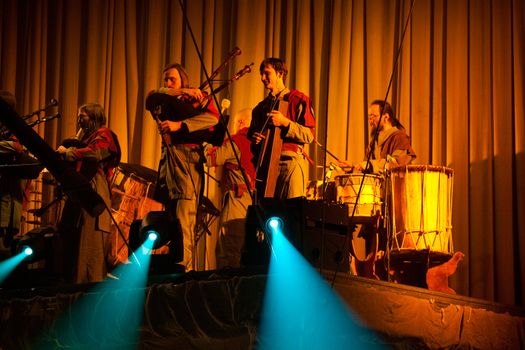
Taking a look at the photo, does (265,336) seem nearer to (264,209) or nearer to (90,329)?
(264,209)

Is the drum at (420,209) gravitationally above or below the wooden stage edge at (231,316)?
above

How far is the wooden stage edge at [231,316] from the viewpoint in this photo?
438cm

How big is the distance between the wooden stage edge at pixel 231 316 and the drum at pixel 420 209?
1.42 m

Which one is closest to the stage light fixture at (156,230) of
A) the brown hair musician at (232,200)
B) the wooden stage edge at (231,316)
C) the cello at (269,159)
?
the wooden stage edge at (231,316)

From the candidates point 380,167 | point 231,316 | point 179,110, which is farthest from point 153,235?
point 380,167

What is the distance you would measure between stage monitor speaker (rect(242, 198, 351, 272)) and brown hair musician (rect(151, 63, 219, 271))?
1069mm

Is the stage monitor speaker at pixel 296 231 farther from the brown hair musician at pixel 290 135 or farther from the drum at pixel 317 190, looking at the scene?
the drum at pixel 317 190

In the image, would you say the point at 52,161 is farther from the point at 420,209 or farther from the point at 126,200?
the point at 126,200

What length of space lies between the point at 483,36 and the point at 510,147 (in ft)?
3.44

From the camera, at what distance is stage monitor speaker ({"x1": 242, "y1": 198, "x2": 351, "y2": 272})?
4.47 meters

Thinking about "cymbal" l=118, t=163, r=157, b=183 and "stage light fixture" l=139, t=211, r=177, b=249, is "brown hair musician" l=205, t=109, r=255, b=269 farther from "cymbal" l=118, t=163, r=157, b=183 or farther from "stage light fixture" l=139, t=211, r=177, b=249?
"stage light fixture" l=139, t=211, r=177, b=249

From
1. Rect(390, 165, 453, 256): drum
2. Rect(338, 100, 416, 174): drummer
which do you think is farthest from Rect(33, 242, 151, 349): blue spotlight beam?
Rect(338, 100, 416, 174): drummer

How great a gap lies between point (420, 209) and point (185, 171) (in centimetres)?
179

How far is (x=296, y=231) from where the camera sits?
4.46 m
